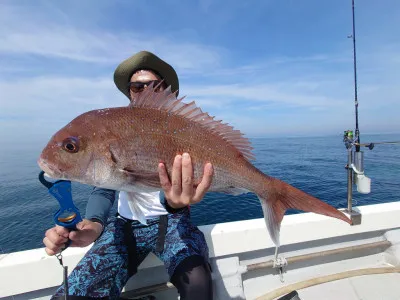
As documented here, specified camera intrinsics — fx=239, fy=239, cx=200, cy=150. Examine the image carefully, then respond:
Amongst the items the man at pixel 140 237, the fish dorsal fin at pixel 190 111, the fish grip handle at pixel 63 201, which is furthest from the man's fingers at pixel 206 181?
the fish grip handle at pixel 63 201

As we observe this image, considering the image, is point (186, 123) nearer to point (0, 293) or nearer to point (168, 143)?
point (168, 143)

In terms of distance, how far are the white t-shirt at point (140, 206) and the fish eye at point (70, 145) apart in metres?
0.53

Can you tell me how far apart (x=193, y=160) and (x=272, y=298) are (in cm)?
242

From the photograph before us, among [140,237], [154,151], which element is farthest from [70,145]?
[140,237]

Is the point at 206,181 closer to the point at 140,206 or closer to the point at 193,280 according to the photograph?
the point at 140,206

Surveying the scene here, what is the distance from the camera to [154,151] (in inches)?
68.2

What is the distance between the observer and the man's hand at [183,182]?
1.75 metres

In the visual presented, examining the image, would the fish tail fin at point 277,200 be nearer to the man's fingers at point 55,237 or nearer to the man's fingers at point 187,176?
the man's fingers at point 187,176

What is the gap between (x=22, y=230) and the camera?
6.71 meters

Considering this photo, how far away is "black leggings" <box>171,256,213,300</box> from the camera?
2.07 meters

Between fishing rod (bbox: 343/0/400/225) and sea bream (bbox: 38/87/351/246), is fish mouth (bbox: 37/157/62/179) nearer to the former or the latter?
sea bream (bbox: 38/87/351/246)

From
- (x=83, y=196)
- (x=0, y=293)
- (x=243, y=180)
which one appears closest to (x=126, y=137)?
(x=243, y=180)

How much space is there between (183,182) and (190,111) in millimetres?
561

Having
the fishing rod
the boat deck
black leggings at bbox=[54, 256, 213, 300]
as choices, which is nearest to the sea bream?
black leggings at bbox=[54, 256, 213, 300]
